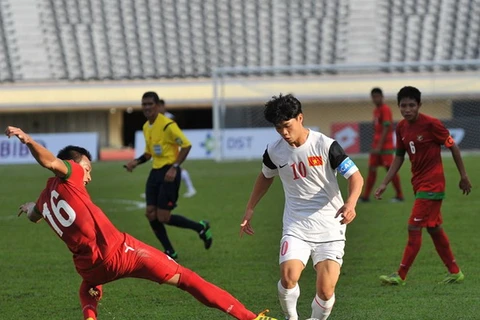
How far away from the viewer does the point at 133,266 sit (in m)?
6.10

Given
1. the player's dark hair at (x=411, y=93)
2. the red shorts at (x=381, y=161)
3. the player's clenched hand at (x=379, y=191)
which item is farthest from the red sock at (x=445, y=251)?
the red shorts at (x=381, y=161)

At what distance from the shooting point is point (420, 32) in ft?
127

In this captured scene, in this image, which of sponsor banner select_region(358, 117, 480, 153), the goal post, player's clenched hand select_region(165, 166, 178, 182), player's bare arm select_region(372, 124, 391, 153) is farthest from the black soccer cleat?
sponsor banner select_region(358, 117, 480, 153)

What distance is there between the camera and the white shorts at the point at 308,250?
6.34m

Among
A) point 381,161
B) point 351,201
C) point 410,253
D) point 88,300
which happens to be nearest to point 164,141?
point 410,253

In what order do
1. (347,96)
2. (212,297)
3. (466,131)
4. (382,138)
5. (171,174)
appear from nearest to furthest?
(212,297)
(171,174)
(382,138)
(466,131)
(347,96)

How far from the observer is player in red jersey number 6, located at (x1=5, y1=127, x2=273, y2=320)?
5.96 m

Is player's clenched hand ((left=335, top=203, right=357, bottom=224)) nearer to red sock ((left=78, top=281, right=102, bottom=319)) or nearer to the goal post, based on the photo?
red sock ((left=78, top=281, right=102, bottom=319))

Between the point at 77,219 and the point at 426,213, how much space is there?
13.0 ft

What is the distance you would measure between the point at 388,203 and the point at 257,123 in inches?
602

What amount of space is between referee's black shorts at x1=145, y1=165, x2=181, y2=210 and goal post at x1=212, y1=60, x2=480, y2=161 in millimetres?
18154

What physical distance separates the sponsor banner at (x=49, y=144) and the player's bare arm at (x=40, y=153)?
24.8 meters

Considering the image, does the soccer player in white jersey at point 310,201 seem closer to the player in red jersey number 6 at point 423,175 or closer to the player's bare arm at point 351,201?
the player's bare arm at point 351,201

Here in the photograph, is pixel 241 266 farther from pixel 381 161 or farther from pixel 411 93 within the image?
pixel 381 161
